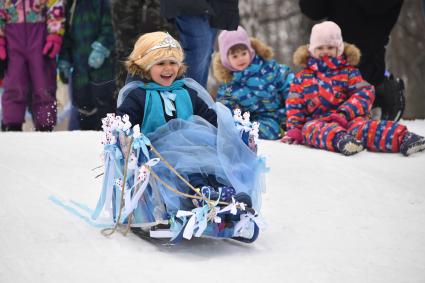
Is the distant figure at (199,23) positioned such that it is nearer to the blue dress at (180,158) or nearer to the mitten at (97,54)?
the blue dress at (180,158)

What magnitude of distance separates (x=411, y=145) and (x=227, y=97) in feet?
6.04

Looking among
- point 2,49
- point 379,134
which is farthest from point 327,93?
point 2,49

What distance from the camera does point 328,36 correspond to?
6.32m

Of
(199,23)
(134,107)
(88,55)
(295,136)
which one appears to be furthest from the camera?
(88,55)

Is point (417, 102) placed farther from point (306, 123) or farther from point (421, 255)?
point (421, 255)

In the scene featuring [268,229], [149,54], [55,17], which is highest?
[149,54]

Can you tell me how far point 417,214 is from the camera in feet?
14.9

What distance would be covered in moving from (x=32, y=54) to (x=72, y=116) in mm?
900

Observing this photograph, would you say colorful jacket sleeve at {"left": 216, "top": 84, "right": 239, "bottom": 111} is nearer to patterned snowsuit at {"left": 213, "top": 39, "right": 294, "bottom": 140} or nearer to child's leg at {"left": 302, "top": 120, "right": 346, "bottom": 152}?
patterned snowsuit at {"left": 213, "top": 39, "right": 294, "bottom": 140}

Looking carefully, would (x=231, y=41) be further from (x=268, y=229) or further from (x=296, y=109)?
(x=268, y=229)

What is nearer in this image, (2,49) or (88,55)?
(2,49)

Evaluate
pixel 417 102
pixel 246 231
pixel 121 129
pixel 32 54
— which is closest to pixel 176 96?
pixel 121 129

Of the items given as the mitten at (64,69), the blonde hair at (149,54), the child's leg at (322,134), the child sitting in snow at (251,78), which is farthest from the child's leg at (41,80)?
the blonde hair at (149,54)

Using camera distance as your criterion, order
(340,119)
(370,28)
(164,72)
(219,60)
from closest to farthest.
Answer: (164,72), (340,119), (370,28), (219,60)
